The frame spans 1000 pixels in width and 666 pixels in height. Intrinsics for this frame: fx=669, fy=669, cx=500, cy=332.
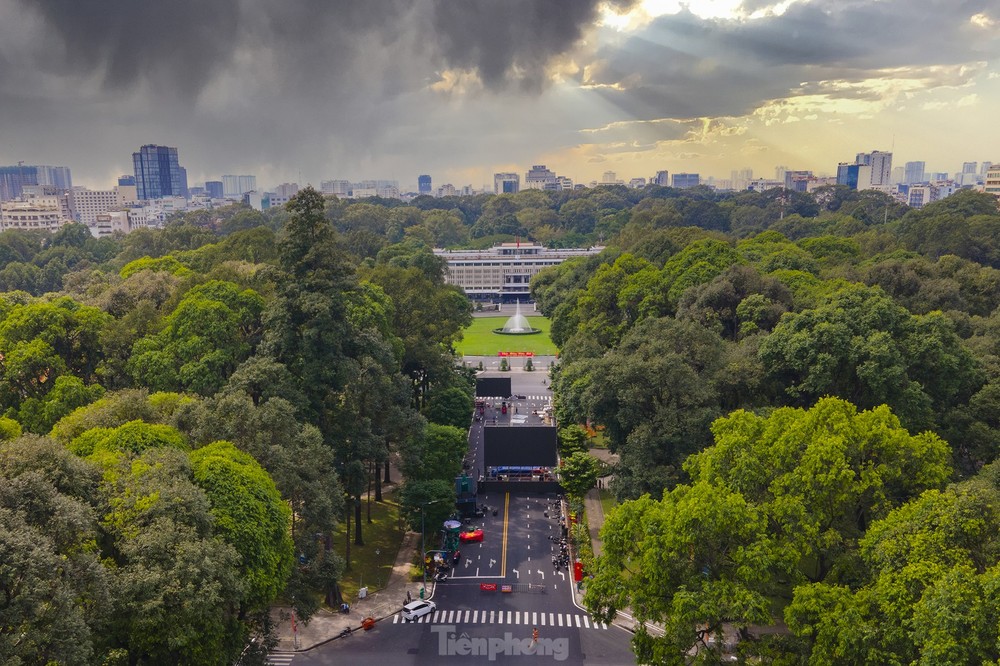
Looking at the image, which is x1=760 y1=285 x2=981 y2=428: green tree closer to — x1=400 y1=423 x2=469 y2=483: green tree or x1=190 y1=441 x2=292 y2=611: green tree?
x1=400 y1=423 x2=469 y2=483: green tree

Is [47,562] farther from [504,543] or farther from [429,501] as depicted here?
[504,543]

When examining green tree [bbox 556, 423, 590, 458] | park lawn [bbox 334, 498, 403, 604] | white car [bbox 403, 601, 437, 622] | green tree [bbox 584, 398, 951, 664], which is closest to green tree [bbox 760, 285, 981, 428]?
green tree [bbox 584, 398, 951, 664]

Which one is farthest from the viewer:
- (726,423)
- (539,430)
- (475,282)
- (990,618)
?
(475,282)

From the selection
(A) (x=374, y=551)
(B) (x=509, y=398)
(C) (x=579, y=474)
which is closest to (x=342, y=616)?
(A) (x=374, y=551)

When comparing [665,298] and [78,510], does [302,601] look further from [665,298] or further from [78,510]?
[665,298]

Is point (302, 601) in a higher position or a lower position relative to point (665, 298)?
lower

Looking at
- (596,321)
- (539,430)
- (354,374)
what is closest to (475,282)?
(596,321)

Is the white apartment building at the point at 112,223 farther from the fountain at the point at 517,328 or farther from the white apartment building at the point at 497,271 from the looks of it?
the fountain at the point at 517,328

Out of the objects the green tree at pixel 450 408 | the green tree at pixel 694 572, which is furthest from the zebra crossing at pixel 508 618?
the green tree at pixel 450 408
